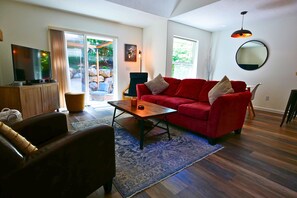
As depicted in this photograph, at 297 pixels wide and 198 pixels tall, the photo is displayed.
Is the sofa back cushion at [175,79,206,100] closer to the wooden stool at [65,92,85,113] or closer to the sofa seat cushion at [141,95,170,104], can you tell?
the sofa seat cushion at [141,95,170,104]

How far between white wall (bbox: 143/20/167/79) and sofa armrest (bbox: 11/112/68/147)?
3.44 metres

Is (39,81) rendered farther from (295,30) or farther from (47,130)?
(295,30)

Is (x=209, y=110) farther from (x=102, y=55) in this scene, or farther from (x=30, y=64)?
(x=102, y=55)

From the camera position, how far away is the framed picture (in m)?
4.95

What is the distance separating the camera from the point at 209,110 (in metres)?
2.24

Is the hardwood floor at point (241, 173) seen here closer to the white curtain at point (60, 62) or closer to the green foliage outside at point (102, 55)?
the white curtain at point (60, 62)

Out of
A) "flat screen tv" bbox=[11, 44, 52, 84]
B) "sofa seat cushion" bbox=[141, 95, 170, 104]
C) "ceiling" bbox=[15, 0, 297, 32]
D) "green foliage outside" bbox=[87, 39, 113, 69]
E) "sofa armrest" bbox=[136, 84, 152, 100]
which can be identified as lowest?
"sofa seat cushion" bbox=[141, 95, 170, 104]

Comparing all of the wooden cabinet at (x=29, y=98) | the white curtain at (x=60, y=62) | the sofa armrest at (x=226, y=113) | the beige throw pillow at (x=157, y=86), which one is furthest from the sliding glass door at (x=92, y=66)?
the sofa armrest at (x=226, y=113)

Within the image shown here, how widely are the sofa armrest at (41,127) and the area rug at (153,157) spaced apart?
2.41 ft

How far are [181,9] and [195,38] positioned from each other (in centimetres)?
144

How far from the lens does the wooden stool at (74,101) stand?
3.69m

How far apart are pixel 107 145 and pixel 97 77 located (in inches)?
150

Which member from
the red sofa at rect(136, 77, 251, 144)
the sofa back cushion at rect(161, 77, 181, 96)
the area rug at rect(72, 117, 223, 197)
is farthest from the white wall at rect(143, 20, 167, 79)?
the area rug at rect(72, 117, 223, 197)

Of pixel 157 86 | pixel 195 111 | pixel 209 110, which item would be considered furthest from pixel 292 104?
pixel 157 86
